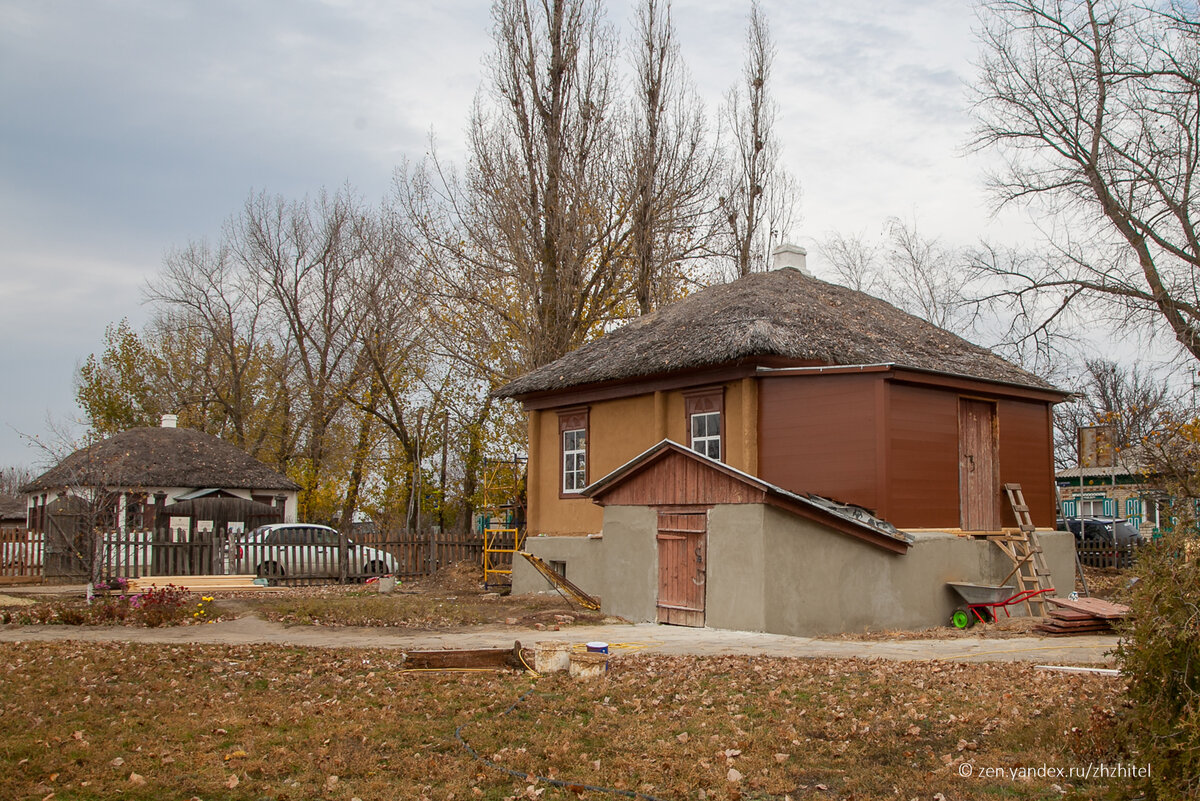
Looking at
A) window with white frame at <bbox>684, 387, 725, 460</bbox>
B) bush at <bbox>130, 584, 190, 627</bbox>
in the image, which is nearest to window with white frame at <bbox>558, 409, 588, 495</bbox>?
window with white frame at <bbox>684, 387, 725, 460</bbox>

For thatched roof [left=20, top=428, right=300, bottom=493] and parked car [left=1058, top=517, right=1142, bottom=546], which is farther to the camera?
thatched roof [left=20, top=428, right=300, bottom=493]

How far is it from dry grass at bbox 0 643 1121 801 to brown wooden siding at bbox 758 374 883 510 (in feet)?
22.5

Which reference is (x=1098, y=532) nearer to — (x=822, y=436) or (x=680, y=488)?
(x=822, y=436)

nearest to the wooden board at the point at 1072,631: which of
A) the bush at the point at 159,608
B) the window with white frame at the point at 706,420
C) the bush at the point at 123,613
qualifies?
the window with white frame at the point at 706,420

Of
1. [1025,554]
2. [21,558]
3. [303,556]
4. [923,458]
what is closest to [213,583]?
[303,556]

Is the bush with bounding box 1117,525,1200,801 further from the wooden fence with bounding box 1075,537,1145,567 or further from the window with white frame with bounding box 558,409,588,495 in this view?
the wooden fence with bounding box 1075,537,1145,567

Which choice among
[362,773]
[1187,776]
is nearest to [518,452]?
[362,773]

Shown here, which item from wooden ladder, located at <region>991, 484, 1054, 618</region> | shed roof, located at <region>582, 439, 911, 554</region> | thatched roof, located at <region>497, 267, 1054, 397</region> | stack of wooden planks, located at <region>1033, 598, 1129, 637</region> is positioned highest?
thatched roof, located at <region>497, 267, 1054, 397</region>

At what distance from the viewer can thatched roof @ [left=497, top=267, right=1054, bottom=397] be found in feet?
59.8

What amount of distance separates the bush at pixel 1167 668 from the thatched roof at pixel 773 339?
1174 cm

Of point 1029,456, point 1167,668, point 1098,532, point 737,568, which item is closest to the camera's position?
point 1167,668

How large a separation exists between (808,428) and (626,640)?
6.03m

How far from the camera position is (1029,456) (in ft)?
64.0

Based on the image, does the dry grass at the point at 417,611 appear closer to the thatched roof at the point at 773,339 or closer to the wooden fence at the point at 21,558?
the thatched roof at the point at 773,339
